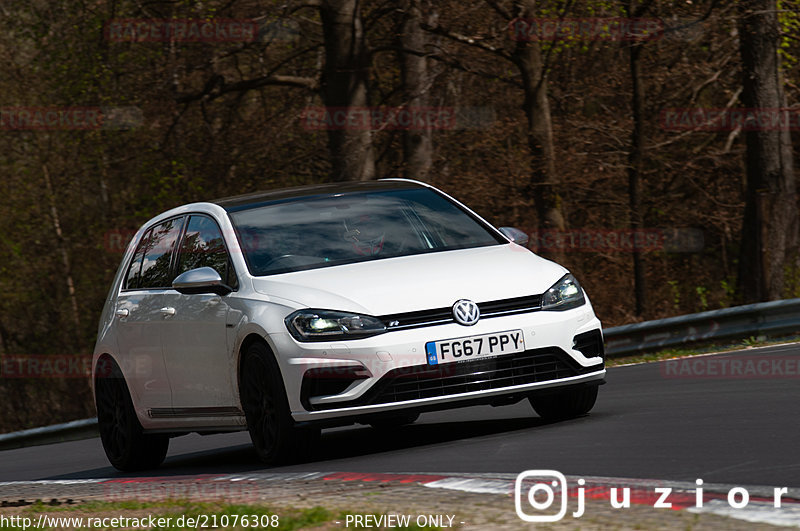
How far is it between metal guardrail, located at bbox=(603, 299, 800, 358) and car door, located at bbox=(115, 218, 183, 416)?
652 cm

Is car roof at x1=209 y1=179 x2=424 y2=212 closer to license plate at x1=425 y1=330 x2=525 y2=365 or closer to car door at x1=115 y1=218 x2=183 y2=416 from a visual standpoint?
car door at x1=115 y1=218 x2=183 y2=416

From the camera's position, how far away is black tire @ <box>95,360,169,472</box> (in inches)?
382

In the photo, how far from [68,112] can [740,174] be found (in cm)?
1280

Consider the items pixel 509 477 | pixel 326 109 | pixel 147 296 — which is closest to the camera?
pixel 509 477

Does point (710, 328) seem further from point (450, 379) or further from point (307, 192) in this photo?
point (450, 379)

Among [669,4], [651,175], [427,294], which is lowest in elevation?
[651,175]

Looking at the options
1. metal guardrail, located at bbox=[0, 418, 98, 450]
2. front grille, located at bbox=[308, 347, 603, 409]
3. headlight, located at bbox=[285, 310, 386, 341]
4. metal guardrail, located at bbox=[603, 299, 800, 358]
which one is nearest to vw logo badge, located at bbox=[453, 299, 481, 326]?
front grille, located at bbox=[308, 347, 603, 409]

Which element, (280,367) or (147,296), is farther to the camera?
(147,296)

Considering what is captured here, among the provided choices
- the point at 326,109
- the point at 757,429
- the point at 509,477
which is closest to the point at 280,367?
the point at 509,477

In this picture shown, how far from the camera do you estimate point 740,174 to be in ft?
78.8

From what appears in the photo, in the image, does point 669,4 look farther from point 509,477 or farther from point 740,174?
point 509,477

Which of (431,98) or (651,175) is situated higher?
(431,98)

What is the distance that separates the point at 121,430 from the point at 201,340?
1.69m

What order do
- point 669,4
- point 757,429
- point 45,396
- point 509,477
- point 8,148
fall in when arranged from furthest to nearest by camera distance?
point 45,396, point 8,148, point 669,4, point 757,429, point 509,477
